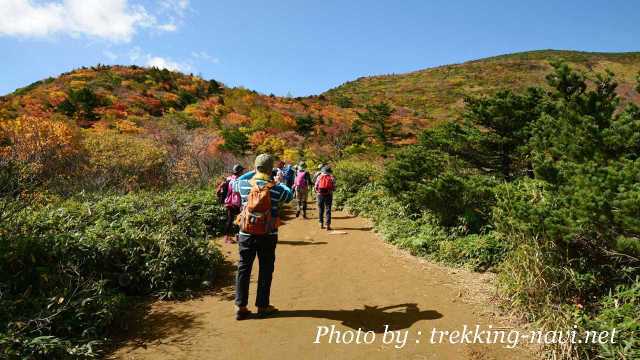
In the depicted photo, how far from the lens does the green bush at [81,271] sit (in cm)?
386

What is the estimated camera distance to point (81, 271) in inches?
199

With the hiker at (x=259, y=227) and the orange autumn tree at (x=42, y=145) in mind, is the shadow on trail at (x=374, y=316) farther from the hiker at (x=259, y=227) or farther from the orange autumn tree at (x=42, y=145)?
the orange autumn tree at (x=42, y=145)

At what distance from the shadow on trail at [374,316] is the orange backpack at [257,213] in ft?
3.69

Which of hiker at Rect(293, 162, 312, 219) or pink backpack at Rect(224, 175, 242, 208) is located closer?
pink backpack at Rect(224, 175, 242, 208)

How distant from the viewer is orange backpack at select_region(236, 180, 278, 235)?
176 inches

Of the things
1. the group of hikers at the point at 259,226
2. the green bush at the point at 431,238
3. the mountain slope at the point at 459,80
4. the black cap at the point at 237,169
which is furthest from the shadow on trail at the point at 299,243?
the mountain slope at the point at 459,80

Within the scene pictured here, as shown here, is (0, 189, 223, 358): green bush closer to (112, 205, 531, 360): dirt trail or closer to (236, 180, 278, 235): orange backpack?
(112, 205, 531, 360): dirt trail

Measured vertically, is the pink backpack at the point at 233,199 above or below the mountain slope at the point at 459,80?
below

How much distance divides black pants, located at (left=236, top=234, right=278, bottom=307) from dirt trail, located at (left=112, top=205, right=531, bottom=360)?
0.30 m

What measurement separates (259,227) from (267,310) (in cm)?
110

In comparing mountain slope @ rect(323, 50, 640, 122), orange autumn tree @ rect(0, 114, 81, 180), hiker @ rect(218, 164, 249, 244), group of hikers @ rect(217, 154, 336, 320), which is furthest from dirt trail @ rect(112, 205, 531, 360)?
mountain slope @ rect(323, 50, 640, 122)

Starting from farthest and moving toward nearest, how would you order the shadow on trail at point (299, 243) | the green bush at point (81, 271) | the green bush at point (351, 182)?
1. the green bush at point (351, 182)
2. the shadow on trail at point (299, 243)
3. the green bush at point (81, 271)

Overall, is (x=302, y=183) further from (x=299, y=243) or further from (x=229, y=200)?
(x=229, y=200)

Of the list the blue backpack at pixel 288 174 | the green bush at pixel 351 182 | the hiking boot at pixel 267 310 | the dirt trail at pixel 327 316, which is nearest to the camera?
the dirt trail at pixel 327 316
